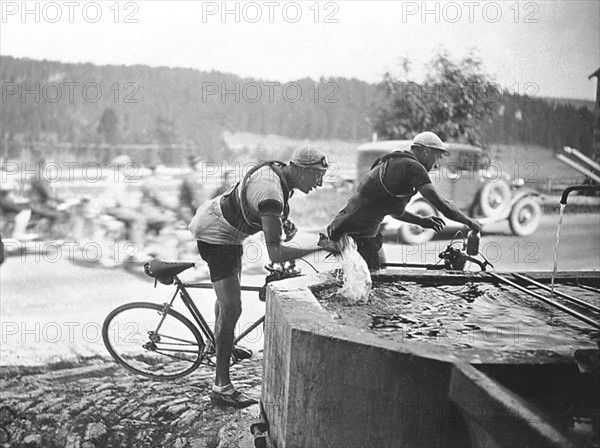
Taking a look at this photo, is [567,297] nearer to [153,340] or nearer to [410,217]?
[410,217]

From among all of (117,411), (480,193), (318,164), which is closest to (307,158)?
(318,164)

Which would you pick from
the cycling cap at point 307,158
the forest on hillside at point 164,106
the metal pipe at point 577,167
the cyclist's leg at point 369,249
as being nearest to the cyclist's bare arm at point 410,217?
the cyclist's leg at point 369,249

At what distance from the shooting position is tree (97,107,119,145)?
214 inches

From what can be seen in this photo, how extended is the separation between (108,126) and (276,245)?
7.40 ft

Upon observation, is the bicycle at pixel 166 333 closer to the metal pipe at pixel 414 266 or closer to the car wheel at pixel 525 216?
the metal pipe at pixel 414 266

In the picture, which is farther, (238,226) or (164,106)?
(164,106)

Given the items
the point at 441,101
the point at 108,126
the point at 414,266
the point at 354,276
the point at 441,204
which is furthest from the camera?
the point at 441,101

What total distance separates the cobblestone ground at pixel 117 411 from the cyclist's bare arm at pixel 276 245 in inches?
45.9

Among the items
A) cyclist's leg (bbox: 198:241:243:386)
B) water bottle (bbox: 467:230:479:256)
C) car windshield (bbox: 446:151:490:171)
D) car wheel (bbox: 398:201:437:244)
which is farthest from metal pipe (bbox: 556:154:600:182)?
cyclist's leg (bbox: 198:241:243:386)

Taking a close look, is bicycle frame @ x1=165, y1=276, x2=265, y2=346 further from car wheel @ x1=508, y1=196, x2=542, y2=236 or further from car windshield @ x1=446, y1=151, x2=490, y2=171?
car wheel @ x1=508, y1=196, x2=542, y2=236

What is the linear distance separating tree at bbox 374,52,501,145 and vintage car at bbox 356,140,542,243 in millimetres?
237

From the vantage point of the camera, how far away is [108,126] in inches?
215

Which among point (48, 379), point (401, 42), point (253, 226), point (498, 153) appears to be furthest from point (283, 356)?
point (498, 153)

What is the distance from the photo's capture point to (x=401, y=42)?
6191 mm
